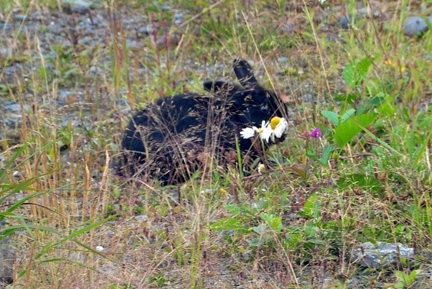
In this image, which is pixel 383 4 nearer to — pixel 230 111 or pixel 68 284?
pixel 230 111

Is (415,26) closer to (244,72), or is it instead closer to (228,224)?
(244,72)

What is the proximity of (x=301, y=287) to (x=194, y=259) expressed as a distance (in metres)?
0.45

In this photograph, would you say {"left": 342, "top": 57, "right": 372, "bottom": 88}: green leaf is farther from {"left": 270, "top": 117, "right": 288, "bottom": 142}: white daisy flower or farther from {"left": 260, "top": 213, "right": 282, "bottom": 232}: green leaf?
{"left": 260, "top": 213, "right": 282, "bottom": 232}: green leaf

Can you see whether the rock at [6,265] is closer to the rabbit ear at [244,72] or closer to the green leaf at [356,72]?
the rabbit ear at [244,72]

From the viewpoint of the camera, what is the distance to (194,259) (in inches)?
109

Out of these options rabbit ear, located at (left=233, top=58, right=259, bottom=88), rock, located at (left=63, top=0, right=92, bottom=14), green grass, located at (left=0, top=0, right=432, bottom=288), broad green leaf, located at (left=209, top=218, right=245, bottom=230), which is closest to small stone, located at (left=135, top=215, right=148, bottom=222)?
green grass, located at (left=0, top=0, right=432, bottom=288)

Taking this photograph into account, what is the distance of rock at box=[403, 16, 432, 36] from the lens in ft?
19.5

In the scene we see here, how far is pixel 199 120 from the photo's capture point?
422 cm

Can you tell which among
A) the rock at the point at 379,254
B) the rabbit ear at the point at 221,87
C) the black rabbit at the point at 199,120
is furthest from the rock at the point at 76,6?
the rock at the point at 379,254

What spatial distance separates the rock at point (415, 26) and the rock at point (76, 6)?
326cm

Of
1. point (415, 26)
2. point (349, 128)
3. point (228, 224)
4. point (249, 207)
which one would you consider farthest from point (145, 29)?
point (228, 224)

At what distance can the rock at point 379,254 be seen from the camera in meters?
2.79

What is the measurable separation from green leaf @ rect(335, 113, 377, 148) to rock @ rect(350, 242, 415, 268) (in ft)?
2.14

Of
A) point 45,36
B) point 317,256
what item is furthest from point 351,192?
point 45,36
